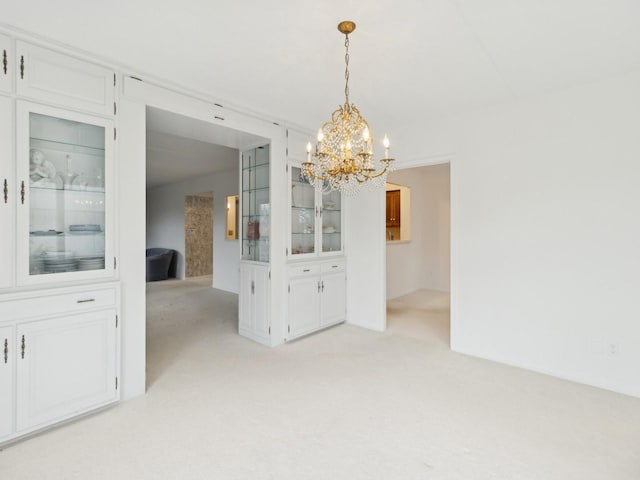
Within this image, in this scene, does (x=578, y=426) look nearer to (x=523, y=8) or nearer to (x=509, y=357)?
(x=509, y=357)

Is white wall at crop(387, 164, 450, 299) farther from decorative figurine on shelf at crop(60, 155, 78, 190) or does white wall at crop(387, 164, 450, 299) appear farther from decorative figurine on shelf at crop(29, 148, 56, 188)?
decorative figurine on shelf at crop(29, 148, 56, 188)

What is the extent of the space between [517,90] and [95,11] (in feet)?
10.8

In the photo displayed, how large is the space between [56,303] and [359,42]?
2673mm

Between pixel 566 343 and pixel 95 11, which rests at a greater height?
pixel 95 11

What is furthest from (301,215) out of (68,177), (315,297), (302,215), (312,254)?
(68,177)

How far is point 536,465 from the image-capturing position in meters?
1.87

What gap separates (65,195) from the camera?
2.40 m

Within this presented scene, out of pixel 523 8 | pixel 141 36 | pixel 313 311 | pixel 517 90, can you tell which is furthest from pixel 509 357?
pixel 141 36

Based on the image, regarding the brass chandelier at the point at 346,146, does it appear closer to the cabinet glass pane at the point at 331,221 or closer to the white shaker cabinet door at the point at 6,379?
the cabinet glass pane at the point at 331,221

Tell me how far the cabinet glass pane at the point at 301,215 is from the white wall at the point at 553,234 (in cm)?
170

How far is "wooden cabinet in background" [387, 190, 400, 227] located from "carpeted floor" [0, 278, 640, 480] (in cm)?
382

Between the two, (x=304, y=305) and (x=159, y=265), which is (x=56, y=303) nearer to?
(x=304, y=305)

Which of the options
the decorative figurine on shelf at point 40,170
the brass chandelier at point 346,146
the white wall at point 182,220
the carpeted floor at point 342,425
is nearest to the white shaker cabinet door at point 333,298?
the carpeted floor at point 342,425

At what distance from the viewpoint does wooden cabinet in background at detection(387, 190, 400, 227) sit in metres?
7.01
